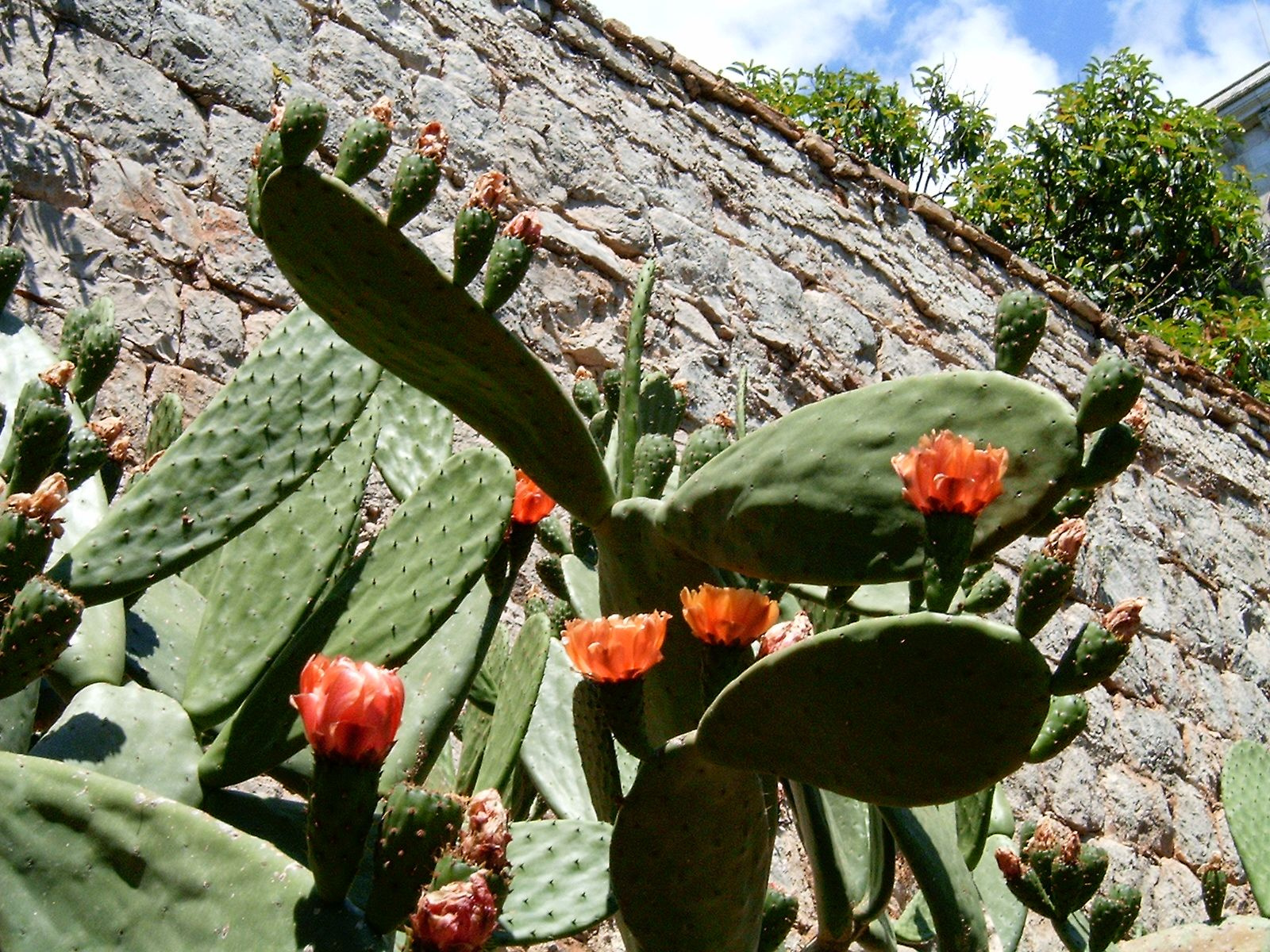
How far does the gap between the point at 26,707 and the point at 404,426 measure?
92 cm

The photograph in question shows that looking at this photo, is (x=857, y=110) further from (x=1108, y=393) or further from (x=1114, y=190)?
(x=1108, y=393)

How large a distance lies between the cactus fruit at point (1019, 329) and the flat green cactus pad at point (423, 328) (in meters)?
0.53

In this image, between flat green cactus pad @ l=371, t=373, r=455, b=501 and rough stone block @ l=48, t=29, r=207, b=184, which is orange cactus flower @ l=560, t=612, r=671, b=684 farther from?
rough stone block @ l=48, t=29, r=207, b=184

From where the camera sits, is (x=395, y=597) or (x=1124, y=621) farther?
(x=395, y=597)

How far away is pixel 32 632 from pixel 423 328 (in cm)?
56

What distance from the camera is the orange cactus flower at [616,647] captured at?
4.21 ft

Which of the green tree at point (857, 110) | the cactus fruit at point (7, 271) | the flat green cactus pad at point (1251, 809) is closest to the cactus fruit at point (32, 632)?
the cactus fruit at point (7, 271)

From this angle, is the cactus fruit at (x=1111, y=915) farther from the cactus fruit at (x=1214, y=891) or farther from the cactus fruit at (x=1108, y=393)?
the cactus fruit at (x=1108, y=393)

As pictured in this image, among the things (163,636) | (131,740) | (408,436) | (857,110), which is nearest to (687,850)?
(131,740)

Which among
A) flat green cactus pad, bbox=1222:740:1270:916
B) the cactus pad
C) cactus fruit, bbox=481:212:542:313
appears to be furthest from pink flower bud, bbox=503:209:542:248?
flat green cactus pad, bbox=1222:740:1270:916

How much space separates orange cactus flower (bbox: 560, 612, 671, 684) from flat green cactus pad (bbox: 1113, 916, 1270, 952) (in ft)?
3.97

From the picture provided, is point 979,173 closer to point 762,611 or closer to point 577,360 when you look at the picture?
point 577,360

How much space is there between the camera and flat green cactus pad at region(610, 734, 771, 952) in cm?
132

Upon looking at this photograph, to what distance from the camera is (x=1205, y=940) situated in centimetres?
213
